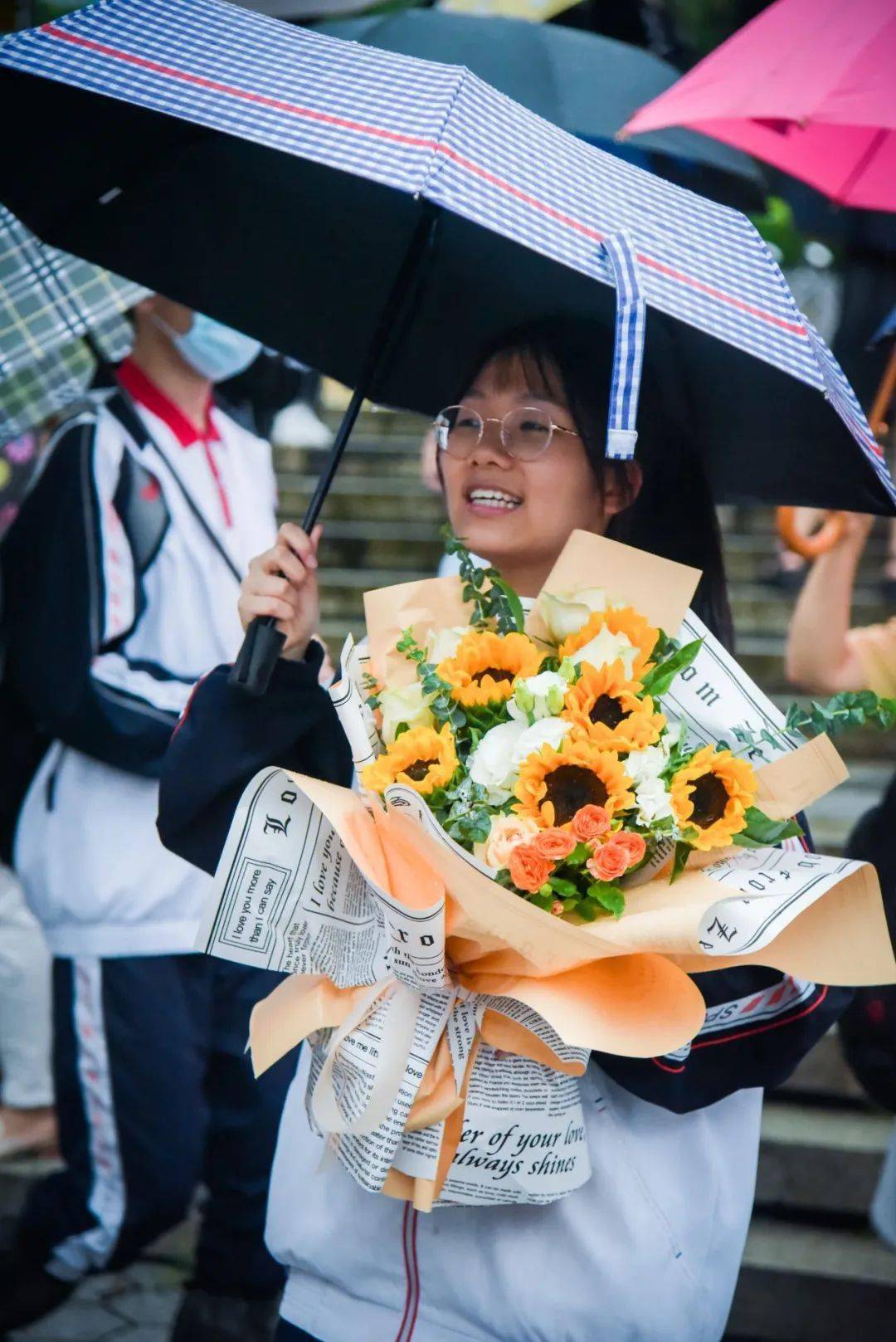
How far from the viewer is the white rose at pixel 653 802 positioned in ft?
5.43

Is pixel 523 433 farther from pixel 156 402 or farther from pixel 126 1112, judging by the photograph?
pixel 126 1112

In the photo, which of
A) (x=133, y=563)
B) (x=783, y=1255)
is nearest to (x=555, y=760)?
(x=133, y=563)

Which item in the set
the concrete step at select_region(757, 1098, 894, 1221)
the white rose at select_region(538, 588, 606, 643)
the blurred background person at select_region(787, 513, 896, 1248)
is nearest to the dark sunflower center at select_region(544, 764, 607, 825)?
the white rose at select_region(538, 588, 606, 643)

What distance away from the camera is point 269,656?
6.48ft

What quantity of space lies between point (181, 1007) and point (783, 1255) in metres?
1.85

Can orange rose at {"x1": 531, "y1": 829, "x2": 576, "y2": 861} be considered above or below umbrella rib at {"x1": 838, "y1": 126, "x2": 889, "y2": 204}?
below

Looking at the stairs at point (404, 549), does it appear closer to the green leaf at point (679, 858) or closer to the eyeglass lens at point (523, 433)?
the eyeglass lens at point (523, 433)

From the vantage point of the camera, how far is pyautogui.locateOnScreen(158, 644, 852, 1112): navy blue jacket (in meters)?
1.89

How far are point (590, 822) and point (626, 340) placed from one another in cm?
55

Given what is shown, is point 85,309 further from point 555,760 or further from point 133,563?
point 555,760

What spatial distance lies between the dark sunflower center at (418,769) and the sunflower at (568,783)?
0.11 m

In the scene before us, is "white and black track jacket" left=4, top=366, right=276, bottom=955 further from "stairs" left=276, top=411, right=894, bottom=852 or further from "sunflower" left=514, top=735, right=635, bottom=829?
"stairs" left=276, top=411, right=894, bottom=852

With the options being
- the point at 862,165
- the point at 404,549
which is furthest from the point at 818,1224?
the point at 404,549

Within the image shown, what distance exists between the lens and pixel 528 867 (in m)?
1.61
